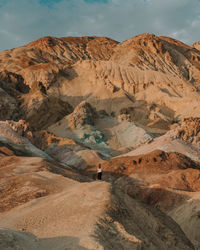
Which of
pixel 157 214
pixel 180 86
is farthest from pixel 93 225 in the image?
pixel 180 86

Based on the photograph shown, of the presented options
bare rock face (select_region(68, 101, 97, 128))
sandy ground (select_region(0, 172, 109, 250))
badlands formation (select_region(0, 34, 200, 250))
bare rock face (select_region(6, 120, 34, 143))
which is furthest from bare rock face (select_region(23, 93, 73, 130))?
sandy ground (select_region(0, 172, 109, 250))

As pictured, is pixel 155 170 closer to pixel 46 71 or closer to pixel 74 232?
pixel 74 232

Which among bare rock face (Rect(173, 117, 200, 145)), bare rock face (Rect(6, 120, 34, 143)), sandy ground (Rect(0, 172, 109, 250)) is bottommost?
sandy ground (Rect(0, 172, 109, 250))

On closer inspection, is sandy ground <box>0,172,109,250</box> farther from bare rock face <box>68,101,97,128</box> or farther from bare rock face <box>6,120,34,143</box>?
bare rock face <box>68,101,97,128</box>

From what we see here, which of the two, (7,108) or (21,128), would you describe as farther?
(7,108)

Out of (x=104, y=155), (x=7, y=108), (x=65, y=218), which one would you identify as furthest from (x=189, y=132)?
(x=7, y=108)

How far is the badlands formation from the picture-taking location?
7094 mm

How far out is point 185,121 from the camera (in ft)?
93.4

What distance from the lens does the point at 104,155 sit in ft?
91.9

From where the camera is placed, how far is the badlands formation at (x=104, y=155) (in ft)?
23.3

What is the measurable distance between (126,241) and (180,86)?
164 ft

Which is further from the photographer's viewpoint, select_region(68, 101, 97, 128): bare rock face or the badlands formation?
select_region(68, 101, 97, 128): bare rock face

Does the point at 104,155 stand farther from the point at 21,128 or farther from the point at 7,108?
the point at 7,108

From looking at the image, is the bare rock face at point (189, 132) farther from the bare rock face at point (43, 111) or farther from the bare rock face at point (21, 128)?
the bare rock face at point (43, 111)
